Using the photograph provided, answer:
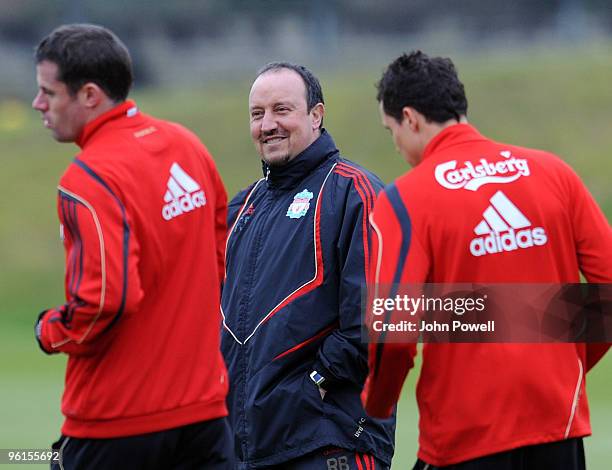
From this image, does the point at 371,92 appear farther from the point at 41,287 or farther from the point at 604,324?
the point at 604,324

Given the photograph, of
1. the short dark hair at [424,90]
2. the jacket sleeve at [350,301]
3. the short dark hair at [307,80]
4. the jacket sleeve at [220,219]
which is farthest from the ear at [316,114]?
the short dark hair at [424,90]

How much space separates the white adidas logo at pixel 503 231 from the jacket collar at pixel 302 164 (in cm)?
132

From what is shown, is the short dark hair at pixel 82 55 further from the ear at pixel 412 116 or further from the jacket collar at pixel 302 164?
the jacket collar at pixel 302 164

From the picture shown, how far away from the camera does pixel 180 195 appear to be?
4.08 metres

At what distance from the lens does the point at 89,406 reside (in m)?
3.94

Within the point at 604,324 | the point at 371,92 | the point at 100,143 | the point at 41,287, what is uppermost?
the point at 371,92

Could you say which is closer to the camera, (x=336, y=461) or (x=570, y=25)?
(x=336, y=461)

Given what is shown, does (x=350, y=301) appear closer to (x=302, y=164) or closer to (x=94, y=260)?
(x=302, y=164)

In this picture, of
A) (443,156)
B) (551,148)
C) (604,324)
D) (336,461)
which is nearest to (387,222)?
(443,156)

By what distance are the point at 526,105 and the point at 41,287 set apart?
9074mm

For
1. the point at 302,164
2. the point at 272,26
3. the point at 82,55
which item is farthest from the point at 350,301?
the point at 272,26

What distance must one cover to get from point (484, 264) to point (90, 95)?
141 centimetres

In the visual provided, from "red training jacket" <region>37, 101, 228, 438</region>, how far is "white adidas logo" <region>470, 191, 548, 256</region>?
0.94m

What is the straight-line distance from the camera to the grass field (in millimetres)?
18422
